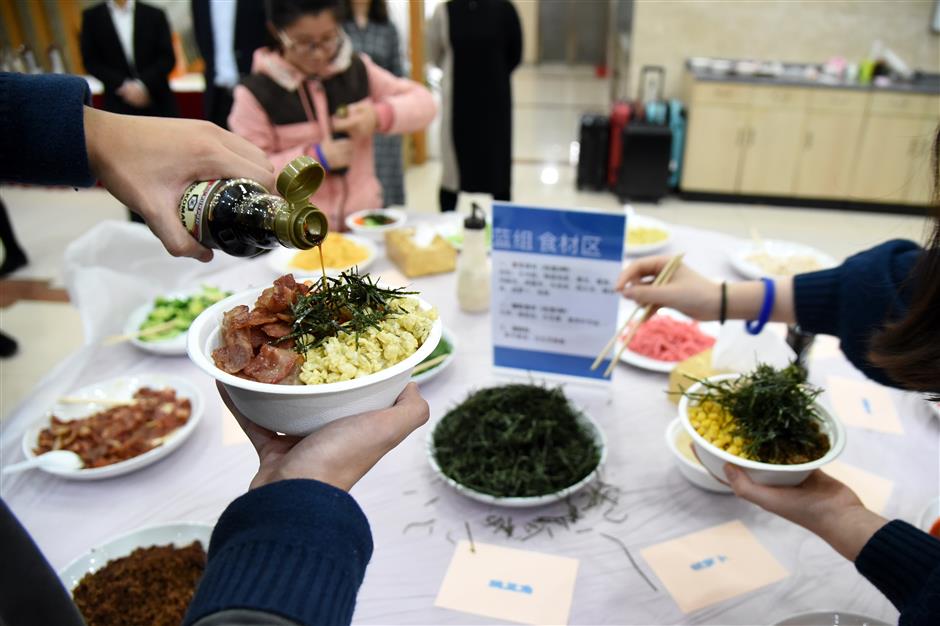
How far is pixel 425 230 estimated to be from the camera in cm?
210

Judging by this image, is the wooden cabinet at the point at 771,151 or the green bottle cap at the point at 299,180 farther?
the wooden cabinet at the point at 771,151

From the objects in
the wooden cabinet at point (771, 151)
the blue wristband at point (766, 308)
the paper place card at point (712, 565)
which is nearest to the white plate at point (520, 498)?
the paper place card at point (712, 565)

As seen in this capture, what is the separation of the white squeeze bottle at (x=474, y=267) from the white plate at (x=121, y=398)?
0.75 meters

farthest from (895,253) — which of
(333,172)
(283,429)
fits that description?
(333,172)

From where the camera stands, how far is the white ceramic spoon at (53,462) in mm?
1173

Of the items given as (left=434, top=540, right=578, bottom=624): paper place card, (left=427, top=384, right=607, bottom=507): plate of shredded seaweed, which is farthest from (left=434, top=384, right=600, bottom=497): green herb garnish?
(left=434, top=540, right=578, bottom=624): paper place card

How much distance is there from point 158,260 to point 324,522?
173 cm

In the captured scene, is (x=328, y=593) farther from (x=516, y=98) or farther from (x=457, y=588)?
(x=516, y=98)

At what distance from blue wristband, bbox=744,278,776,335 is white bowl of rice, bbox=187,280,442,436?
900 mm

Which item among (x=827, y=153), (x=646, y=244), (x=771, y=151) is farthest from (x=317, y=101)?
(x=827, y=153)

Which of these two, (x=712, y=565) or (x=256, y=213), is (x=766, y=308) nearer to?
(x=712, y=565)

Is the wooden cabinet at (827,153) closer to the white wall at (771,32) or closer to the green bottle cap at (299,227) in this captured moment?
the white wall at (771,32)

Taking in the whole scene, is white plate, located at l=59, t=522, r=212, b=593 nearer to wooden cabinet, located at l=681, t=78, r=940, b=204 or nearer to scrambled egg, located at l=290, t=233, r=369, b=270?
scrambled egg, located at l=290, t=233, r=369, b=270

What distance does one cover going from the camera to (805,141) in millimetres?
4941
